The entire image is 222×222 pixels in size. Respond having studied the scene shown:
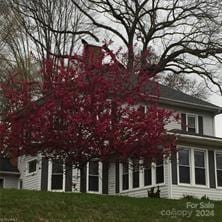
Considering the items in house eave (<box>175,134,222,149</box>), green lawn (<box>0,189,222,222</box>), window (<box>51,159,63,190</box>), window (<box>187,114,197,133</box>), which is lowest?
green lawn (<box>0,189,222,222</box>)

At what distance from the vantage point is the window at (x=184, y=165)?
909 inches

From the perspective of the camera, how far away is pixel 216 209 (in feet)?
56.7

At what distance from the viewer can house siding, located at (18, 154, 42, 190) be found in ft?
81.9

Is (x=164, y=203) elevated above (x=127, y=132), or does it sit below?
below

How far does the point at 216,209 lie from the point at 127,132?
4026 mm

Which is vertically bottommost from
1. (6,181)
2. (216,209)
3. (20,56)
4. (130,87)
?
(216,209)

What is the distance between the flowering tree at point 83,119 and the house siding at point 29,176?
682cm

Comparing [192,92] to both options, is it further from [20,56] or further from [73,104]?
[73,104]

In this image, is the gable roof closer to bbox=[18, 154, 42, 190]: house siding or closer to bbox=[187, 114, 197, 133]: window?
bbox=[187, 114, 197, 133]: window

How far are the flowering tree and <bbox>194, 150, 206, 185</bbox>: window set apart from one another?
635cm

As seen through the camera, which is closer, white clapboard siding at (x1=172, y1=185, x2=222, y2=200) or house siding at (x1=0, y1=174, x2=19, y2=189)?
white clapboard siding at (x1=172, y1=185, x2=222, y2=200)

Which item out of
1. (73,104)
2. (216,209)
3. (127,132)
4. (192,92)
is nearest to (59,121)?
(73,104)

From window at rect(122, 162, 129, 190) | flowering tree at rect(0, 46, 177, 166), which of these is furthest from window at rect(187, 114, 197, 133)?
flowering tree at rect(0, 46, 177, 166)

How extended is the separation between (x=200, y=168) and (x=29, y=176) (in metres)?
8.81
